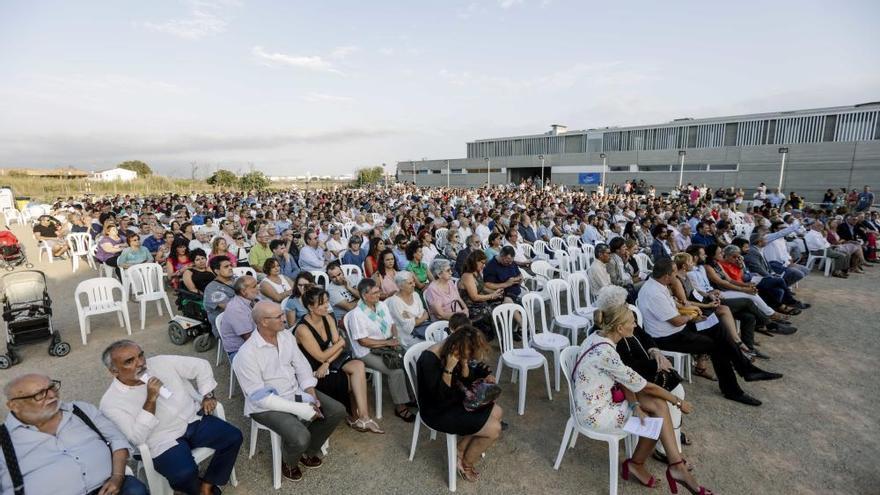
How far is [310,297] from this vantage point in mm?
3441

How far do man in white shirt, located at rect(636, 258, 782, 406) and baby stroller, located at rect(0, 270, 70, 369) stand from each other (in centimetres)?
701

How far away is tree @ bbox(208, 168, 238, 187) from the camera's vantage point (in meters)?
41.2

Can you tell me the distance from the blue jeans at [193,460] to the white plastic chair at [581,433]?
7.76 feet

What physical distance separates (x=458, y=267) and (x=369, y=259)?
150cm

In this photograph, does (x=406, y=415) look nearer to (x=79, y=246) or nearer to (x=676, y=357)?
(x=676, y=357)

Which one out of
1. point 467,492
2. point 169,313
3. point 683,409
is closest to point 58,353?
point 169,313

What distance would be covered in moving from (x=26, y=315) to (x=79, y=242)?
685cm

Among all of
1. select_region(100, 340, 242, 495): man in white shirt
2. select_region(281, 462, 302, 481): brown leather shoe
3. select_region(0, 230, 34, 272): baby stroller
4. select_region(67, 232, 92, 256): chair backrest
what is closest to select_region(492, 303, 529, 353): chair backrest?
select_region(281, 462, 302, 481): brown leather shoe

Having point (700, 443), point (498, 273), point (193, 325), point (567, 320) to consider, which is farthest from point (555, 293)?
point (193, 325)

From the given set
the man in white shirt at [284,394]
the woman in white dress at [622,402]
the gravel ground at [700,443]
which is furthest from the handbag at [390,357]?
the woman in white dress at [622,402]

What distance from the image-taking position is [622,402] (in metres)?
2.88

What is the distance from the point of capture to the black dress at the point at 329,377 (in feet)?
11.4

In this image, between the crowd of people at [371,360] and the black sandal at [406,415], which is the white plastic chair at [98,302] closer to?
the crowd of people at [371,360]

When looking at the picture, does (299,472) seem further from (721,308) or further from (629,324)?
(721,308)
